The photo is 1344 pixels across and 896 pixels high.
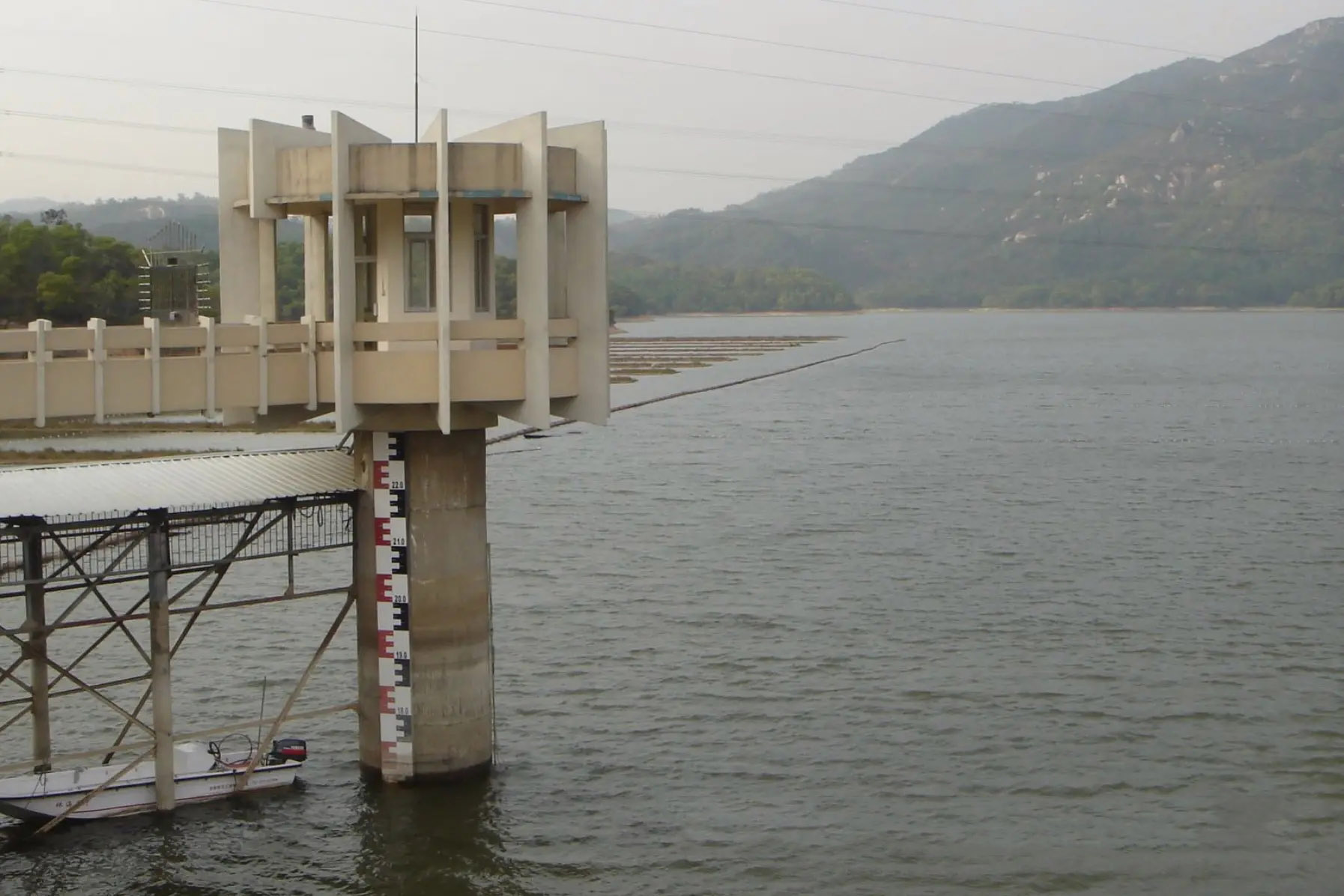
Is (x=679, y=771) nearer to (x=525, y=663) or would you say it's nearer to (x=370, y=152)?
(x=525, y=663)

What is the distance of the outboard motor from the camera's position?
92.1 feet

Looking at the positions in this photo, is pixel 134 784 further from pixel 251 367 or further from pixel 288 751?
pixel 251 367

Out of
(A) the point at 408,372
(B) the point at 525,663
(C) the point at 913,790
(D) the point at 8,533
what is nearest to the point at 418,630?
(A) the point at 408,372

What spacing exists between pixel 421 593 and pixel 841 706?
12.0 metres

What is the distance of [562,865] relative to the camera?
2602 cm

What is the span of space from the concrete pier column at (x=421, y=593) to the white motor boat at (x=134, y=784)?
241 centimetres

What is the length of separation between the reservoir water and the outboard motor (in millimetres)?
630

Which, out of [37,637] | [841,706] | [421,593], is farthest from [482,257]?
[841,706]

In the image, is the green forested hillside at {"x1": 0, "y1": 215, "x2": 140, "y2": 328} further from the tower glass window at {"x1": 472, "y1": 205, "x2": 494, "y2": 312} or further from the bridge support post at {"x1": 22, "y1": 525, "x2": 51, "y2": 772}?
the tower glass window at {"x1": 472, "y1": 205, "x2": 494, "y2": 312}

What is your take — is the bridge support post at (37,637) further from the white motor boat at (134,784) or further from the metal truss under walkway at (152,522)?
the white motor boat at (134,784)

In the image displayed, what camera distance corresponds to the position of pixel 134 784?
26.2 m

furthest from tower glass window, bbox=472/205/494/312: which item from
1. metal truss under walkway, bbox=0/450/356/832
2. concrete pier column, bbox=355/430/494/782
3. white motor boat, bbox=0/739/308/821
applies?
white motor boat, bbox=0/739/308/821

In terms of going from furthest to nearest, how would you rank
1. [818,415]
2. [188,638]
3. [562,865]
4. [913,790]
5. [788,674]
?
[818,415] → [188,638] → [788,674] → [913,790] → [562,865]

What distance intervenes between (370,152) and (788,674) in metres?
17.6
